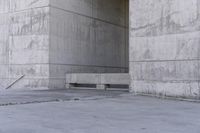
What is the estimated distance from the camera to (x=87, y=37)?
76.5 ft

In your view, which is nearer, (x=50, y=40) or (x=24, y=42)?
(x=50, y=40)

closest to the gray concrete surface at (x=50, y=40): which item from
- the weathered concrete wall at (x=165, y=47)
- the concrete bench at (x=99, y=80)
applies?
the concrete bench at (x=99, y=80)

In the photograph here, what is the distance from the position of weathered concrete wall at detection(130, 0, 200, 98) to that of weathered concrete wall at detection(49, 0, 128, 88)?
6.19 metres

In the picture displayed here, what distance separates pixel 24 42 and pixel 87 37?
15.1 ft

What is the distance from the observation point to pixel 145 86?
15.5 metres

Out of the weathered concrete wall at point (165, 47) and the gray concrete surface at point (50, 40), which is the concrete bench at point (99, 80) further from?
the weathered concrete wall at point (165, 47)

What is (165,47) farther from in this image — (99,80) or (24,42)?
(24,42)

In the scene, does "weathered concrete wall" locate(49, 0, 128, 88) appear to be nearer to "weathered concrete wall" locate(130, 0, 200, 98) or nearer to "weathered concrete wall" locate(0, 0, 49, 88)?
"weathered concrete wall" locate(0, 0, 49, 88)

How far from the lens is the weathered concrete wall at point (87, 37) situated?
68.0 ft

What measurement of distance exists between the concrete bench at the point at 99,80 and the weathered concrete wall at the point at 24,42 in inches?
72.7

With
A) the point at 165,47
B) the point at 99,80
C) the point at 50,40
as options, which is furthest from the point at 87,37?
→ the point at 165,47

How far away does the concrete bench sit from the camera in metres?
18.8

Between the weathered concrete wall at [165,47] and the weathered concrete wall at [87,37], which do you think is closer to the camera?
the weathered concrete wall at [165,47]

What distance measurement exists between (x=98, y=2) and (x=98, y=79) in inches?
287
